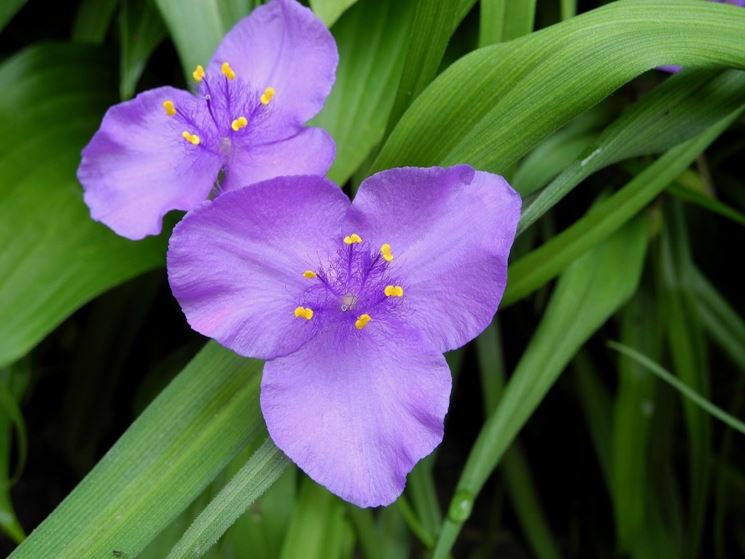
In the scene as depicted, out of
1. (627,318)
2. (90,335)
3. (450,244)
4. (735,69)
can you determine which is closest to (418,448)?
(450,244)

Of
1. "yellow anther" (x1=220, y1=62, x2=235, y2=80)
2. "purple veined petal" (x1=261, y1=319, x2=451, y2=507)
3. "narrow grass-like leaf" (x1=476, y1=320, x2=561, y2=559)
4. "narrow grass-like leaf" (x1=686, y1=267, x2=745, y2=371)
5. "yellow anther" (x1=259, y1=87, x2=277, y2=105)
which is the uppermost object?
"yellow anther" (x1=220, y1=62, x2=235, y2=80)

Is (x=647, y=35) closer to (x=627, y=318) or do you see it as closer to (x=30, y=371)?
(x=627, y=318)

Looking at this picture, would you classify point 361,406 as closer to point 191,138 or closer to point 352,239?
point 352,239

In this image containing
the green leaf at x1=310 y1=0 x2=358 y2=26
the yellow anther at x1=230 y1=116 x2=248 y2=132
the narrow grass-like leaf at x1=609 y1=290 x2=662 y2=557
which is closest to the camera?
the yellow anther at x1=230 y1=116 x2=248 y2=132

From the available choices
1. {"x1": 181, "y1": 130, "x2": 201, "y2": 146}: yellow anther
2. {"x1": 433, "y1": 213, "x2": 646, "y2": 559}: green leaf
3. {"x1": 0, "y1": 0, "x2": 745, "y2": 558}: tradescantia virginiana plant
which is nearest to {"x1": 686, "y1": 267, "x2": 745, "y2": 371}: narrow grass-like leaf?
{"x1": 0, "y1": 0, "x2": 745, "y2": 558}: tradescantia virginiana plant

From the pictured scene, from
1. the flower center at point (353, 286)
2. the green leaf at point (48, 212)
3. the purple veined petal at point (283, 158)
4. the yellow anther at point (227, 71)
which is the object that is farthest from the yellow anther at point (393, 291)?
the green leaf at point (48, 212)

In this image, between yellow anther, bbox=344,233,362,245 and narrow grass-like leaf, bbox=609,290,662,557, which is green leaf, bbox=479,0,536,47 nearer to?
yellow anther, bbox=344,233,362,245

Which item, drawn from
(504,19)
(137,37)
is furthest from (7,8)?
A: (504,19)
